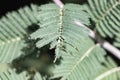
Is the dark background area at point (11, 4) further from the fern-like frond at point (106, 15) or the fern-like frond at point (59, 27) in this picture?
the fern-like frond at point (59, 27)

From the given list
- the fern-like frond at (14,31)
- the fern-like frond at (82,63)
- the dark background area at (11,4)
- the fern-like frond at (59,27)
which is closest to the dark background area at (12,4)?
the dark background area at (11,4)

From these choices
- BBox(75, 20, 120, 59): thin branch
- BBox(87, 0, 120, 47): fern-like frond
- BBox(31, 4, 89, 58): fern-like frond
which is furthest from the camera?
BBox(75, 20, 120, 59): thin branch

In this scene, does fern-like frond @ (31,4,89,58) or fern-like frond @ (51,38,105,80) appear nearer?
fern-like frond @ (31,4,89,58)

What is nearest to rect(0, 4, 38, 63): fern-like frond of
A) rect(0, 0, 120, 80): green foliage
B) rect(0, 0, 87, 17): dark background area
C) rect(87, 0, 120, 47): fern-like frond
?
rect(0, 0, 120, 80): green foliage

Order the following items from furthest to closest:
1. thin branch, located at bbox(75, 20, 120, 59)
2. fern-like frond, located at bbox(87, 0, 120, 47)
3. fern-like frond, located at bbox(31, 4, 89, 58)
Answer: thin branch, located at bbox(75, 20, 120, 59) < fern-like frond, located at bbox(87, 0, 120, 47) < fern-like frond, located at bbox(31, 4, 89, 58)

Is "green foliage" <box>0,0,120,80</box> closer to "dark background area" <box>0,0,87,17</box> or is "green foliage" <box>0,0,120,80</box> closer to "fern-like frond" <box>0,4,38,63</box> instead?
"fern-like frond" <box>0,4,38,63</box>

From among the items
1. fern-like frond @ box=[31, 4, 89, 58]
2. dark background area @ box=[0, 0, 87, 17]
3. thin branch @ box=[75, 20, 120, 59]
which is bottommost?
thin branch @ box=[75, 20, 120, 59]

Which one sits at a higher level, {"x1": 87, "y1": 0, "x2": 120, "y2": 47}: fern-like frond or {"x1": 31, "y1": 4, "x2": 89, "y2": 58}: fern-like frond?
{"x1": 31, "y1": 4, "x2": 89, "y2": 58}: fern-like frond
